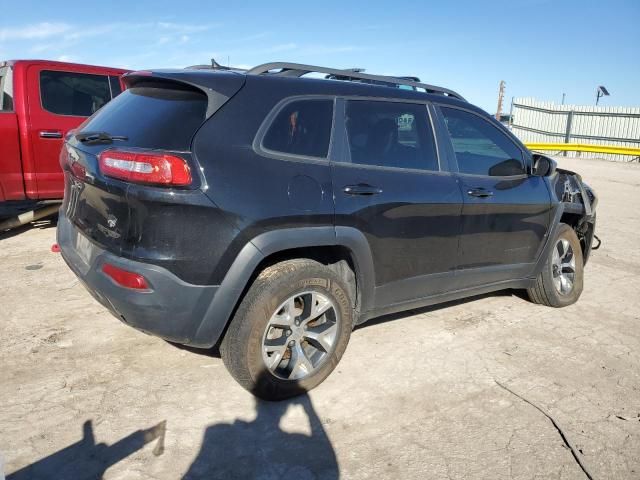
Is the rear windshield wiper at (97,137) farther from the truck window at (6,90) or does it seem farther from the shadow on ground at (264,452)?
the truck window at (6,90)

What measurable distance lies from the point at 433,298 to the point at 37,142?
4.68m

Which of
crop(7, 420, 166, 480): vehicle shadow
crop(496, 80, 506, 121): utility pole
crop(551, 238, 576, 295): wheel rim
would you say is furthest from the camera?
crop(496, 80, 506, 121): utility pole

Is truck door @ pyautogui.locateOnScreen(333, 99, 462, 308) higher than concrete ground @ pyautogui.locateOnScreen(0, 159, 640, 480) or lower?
higher

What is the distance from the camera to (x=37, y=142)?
5.74 metres

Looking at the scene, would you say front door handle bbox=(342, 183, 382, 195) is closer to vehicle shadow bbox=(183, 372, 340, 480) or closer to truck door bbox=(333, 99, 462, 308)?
truck door bbox=(333, 99, 462, 308)

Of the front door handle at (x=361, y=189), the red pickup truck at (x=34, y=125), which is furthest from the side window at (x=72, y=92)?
the front door handle at (x=361, y=189)

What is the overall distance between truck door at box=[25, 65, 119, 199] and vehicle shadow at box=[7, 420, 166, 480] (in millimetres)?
4110

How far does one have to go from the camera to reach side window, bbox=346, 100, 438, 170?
125 inches

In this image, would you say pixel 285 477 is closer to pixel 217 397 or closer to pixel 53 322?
pixel 217 397

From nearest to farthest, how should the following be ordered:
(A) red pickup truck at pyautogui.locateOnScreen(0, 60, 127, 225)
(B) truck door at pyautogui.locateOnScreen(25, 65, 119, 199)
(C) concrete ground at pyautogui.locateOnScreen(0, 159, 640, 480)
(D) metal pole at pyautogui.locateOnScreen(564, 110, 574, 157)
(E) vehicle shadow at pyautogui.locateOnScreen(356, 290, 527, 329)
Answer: (C) concrete ground at pyautogui.locateOnScreen(0, 159, 640, 480) → (E) vehicle shadow at pyautogui.locateOnScreen(356, 290, 527, 329) → (A) red pickup truck at pyautogui.locateOnScreen(0, 60, 127, 225) → (B) truck door at pyautogui.locateOnScreen(25, 65, 119, 199) → (D) metal pole at pyautogui.locateOnScreen(564, 110, 574, 157)

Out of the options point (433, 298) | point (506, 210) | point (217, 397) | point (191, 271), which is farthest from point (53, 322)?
point (506, 210)

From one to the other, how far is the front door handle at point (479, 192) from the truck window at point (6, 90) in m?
5.06

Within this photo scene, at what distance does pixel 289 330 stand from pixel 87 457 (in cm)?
116

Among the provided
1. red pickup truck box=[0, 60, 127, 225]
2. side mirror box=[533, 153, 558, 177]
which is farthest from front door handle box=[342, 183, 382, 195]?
red pickup truck box=[0, 60, 127, 225]
